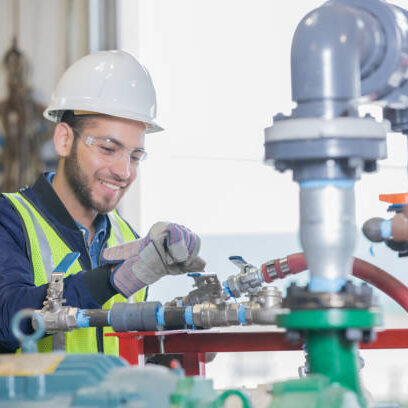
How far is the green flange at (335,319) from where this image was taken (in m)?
0.84

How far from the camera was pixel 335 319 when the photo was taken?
839 mm

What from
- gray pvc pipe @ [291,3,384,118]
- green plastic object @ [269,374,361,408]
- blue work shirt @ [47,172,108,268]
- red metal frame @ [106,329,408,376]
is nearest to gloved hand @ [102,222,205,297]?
red metal frame @ [106,329,408,376]

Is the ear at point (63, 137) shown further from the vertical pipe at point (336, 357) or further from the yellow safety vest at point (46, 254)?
the vertical pipe at point (336, 357)

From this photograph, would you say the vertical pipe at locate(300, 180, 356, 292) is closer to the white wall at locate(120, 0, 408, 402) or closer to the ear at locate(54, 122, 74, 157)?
the ear at locate(54, 122, 74, 157)

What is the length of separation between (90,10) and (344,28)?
3015 millimetres

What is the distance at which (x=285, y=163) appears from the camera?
2.92 feet

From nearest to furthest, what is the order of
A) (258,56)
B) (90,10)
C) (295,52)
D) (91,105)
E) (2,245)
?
(295,52) < (2,245) < (91,105) < (258,56) < (90,10)

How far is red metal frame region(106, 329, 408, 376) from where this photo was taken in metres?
1.66

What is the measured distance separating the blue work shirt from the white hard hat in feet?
0.79

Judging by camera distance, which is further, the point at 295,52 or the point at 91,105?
the point at 91,105

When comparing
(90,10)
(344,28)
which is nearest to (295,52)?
(344,28)

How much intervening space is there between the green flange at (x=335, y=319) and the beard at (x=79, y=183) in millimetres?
1269

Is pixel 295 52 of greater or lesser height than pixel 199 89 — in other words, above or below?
below

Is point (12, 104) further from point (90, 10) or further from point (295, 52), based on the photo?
point (295, 52)
